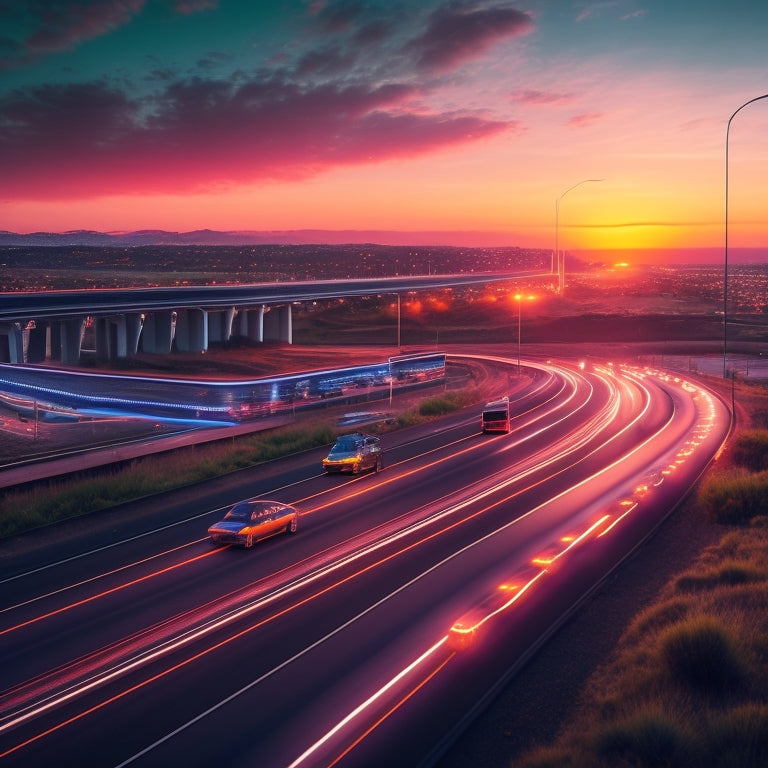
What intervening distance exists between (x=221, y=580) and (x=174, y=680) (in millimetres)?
5228

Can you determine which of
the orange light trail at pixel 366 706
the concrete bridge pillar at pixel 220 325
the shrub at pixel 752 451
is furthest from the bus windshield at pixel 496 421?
the concrete bridge pillar at pixel 220 325

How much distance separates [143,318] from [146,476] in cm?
4477

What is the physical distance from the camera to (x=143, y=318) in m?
70.8

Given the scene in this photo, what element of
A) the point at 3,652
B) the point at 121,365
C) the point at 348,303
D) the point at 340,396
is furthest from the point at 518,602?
the point at 348,303

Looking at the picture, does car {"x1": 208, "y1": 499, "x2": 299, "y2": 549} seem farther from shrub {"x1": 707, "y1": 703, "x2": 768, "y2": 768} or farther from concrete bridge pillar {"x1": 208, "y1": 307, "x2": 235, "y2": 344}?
concrete bridge pillar {"x1": 208, "y1": 307, "x2": 235, "y2": 344}

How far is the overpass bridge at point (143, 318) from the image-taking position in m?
57.9

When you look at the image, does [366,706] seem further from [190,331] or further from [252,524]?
[190,331]

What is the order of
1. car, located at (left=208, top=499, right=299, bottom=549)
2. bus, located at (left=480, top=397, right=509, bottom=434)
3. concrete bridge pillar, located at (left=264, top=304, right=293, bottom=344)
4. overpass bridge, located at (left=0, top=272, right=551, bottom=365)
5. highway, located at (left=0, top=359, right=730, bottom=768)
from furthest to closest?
concrete bridge pillar, located at (left=264, top=304, right=293, bottom=344), overpass bridge, located at (left=0, top=272, right=551, bottom=365), bus, located at (left=480, top=397, right=509, bottom=434), car, located at (left=208, top=499, right=299, bottom=549), highway, located at (left=0, top=359, right=730, bottom=768)

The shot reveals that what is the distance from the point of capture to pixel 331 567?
1856 centimetres

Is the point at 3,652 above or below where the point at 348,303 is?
below

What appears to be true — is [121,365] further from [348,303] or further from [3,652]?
[348,303]

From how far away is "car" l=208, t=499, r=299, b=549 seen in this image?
66.5 feet

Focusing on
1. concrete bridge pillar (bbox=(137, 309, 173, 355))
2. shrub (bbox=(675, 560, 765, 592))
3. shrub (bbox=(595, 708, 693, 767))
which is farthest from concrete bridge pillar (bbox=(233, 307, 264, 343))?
shrub (bbox=(595, 708, 693, 767))

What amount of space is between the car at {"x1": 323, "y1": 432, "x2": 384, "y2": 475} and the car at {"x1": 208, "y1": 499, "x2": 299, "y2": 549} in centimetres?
757
